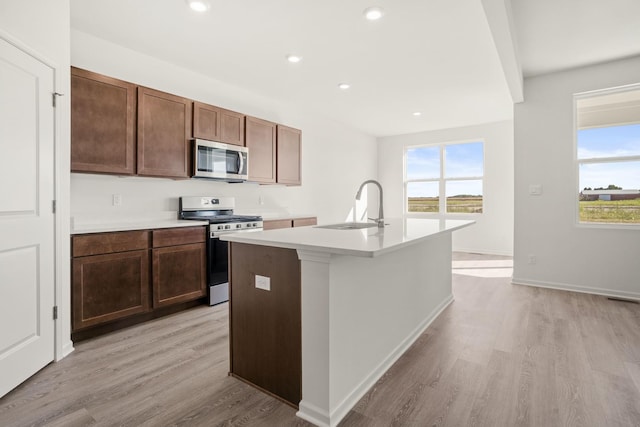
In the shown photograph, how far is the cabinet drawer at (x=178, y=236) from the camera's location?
9.63 feet

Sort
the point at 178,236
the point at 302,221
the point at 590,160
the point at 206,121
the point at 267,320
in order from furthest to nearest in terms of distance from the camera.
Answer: the point at 302,221
the point at 590,160
the point at 206,121
the point at 178,236
the point at 267,320

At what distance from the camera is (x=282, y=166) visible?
454 centimetres

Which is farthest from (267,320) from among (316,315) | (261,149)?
(261,149)

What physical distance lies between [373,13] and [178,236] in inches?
99.9

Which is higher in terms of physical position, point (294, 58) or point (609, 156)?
point (294, 58)

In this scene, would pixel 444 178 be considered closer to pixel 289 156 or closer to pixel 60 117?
pixel 289 156

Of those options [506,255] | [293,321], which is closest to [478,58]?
[293,321]

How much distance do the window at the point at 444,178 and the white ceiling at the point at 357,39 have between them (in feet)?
8.00

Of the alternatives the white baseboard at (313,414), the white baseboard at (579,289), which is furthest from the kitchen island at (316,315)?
the white baseboard at (579,289)

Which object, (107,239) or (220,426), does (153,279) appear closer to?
(107,239)

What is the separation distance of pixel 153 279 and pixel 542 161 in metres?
4.47

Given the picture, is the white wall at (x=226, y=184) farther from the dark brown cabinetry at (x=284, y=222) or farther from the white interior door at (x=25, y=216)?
the white interior door at (x=25, y=216)

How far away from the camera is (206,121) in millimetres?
3549

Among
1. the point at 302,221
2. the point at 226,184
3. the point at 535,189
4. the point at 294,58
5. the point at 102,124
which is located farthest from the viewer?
the point at 302,221
